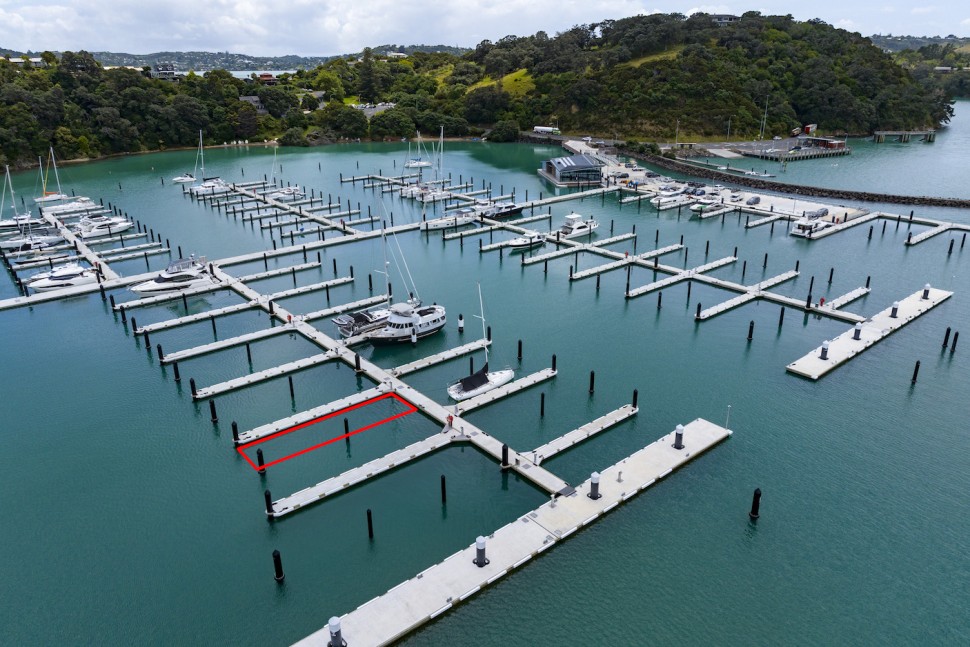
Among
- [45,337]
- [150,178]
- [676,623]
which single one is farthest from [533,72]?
[676,623]

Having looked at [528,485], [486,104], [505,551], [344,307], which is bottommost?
[528,485]

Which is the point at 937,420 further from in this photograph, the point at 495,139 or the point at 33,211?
the point at 495,139

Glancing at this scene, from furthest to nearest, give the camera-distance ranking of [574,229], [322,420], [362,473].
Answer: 1. [574,229]
2. [322,420]
3. [362,473]

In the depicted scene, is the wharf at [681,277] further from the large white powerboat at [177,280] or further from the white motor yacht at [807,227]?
the large white powerboat at [177,280]

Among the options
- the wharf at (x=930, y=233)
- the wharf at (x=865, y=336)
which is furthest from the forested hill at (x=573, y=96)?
the wharf at (x=865, y=336)

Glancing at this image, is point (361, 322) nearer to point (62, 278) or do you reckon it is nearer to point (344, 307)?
point (344, 307)

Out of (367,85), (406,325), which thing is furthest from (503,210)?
(367,85)

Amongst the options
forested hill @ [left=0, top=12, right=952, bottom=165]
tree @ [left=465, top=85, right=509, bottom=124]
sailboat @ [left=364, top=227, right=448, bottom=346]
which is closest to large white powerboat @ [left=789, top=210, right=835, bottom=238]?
sailboat @ [left=364, top=227, right=448, bottom=346]
